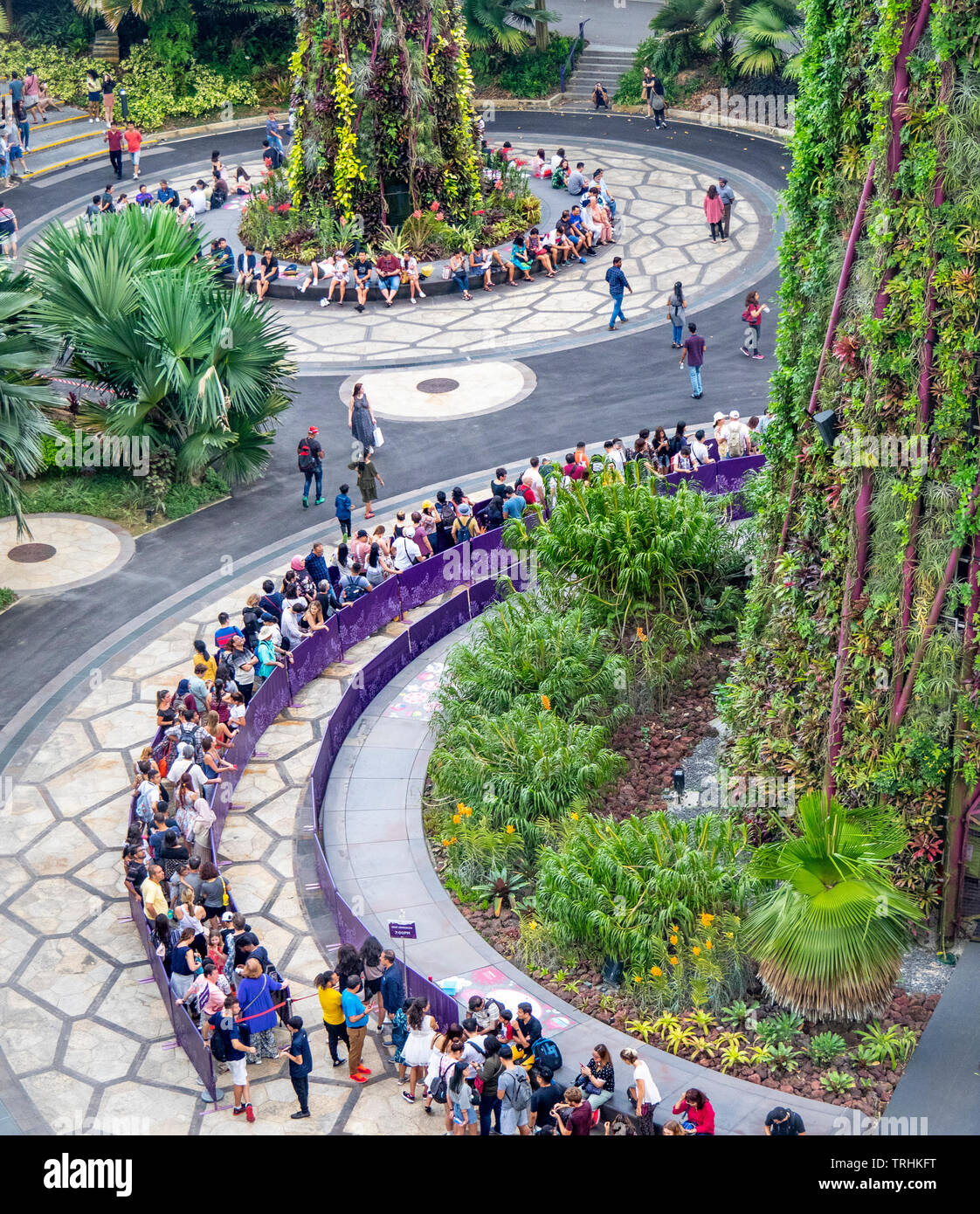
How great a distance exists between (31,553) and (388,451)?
645cm

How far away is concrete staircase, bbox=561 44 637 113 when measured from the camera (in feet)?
154

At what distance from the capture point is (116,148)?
1604 inches

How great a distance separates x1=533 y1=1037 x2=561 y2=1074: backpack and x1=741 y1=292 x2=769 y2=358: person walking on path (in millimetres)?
18926

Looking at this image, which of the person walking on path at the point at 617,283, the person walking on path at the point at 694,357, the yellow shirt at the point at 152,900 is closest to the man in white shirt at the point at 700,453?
the person walking on path at the point at 694,357

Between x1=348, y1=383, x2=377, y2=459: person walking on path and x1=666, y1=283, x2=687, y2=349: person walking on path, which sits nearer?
x1=348, y1=383, x2=377, y2=459: person walking on path

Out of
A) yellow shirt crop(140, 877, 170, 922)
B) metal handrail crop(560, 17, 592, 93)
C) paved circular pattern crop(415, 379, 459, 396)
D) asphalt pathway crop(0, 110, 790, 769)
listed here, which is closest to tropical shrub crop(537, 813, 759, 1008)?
yellow shirt crop(140, 877, 170, 922)

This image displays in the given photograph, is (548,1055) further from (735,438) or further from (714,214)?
(714,214)

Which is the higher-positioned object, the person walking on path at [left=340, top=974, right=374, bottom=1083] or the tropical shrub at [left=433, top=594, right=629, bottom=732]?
the tropical shrub at [left=433, top=594, right=629, bottom=732]

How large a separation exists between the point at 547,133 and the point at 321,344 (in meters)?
15.2

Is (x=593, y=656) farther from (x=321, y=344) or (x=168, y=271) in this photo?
(x=321, y=344)

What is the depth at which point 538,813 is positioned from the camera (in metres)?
17.5

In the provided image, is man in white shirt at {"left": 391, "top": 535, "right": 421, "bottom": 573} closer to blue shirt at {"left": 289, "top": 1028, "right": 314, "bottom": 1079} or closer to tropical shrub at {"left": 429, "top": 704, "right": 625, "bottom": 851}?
tropical shrub at {"left": 429, "top": 704, "right": 625, "bottom": 851}

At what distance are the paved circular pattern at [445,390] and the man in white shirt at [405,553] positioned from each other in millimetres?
6315

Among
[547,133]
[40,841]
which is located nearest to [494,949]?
[40,841]
